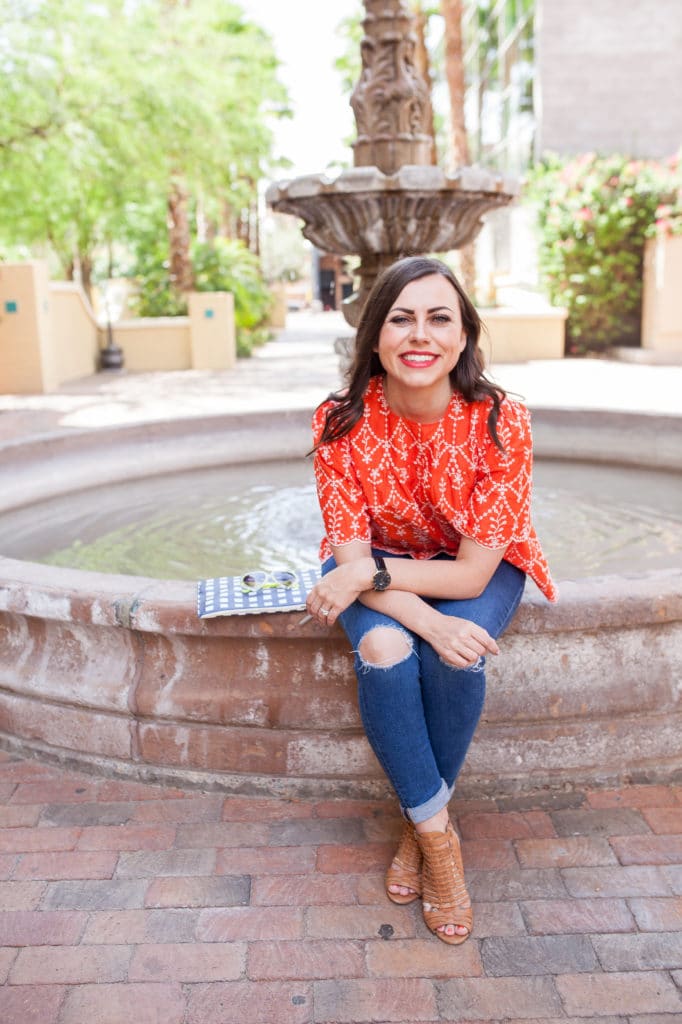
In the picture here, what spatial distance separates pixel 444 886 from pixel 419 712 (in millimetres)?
399

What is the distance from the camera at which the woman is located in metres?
2.24

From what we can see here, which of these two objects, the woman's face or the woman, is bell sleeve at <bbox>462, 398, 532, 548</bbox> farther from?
the woman's face

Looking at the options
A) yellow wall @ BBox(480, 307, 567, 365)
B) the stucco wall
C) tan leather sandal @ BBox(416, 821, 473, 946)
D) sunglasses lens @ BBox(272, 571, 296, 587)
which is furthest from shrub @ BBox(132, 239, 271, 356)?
tan leather sandal @ BBox(416, 821, 473, 946)

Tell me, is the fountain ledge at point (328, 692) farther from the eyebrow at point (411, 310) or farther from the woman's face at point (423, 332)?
the eyebrow at point (411, 310)

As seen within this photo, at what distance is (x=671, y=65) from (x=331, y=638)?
22997 mm

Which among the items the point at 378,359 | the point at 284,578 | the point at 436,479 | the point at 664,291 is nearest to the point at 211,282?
the point at 664,291

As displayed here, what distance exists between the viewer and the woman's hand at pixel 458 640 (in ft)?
7.25

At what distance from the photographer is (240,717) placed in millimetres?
2646

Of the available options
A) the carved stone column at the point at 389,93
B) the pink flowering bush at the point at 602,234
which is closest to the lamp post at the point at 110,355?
the pink flowering bush at the point at 602,234

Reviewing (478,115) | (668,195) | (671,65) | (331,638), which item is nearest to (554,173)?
Answer: (668,195)

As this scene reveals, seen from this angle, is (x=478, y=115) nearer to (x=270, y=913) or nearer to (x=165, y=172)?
(x=165, y=172)

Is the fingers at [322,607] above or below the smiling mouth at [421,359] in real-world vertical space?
below

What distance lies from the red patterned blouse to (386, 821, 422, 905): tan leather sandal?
0.72 metres

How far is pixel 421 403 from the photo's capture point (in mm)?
2418
